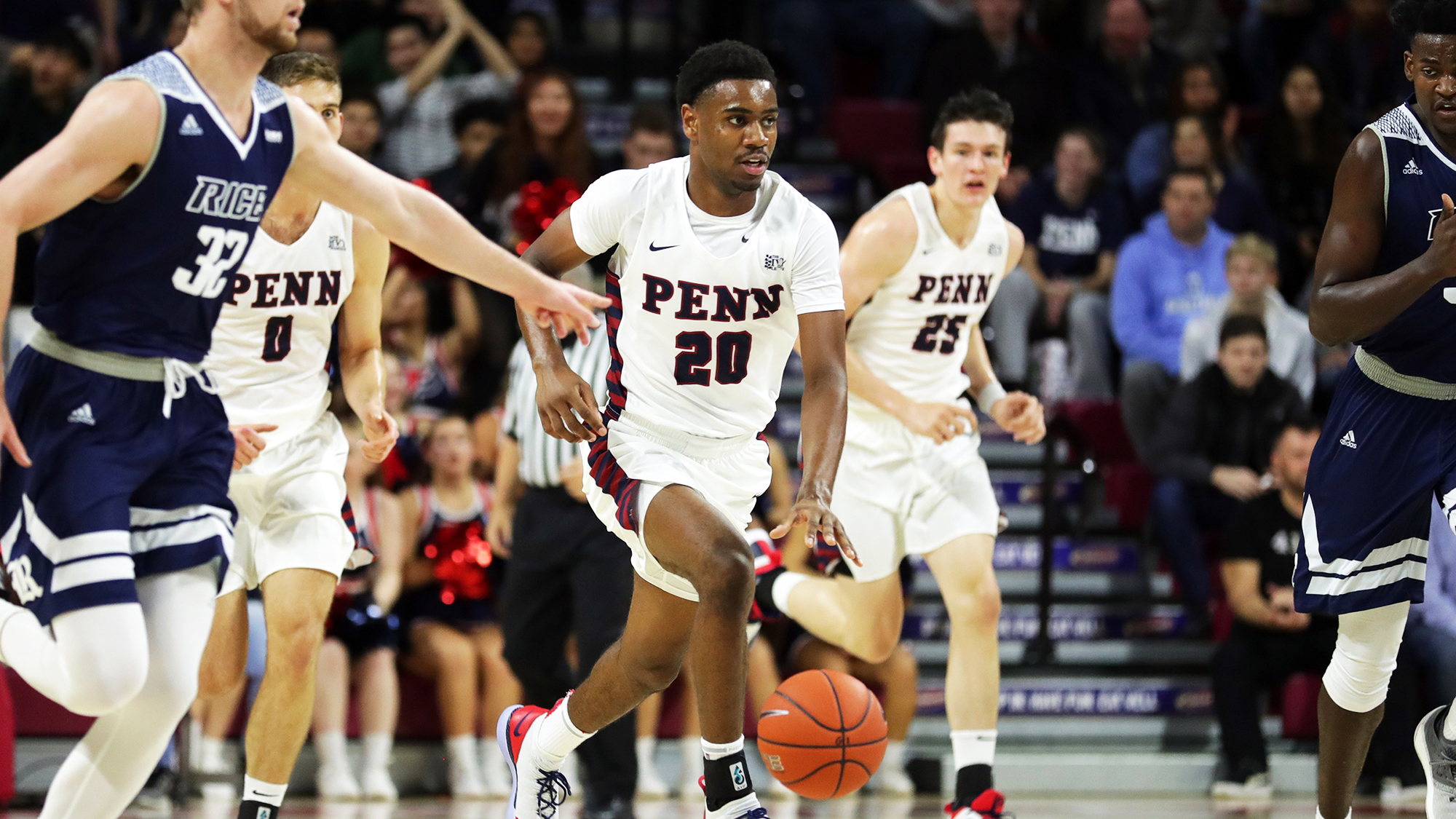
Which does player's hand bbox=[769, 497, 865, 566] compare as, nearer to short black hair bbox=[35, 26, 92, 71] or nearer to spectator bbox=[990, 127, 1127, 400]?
spectator bbox=[990, 127, 1127, 400]

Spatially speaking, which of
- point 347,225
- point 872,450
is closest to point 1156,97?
point 872,450

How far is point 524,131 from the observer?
31.4 ft

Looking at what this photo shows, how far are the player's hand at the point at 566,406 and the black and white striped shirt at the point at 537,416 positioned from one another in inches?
80.7

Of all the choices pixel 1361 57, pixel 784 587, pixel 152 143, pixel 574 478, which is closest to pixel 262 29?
pixel 152 143

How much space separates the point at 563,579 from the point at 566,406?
246 centimetres

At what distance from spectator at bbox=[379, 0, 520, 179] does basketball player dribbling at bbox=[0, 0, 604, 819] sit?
21.0ft

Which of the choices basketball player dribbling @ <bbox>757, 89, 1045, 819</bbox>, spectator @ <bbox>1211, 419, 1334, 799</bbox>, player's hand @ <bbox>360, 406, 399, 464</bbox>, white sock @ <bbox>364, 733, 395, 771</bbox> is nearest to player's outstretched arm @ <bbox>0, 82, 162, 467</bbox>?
player's hand @ <bbox>360, 406, 399, 464</bbox>

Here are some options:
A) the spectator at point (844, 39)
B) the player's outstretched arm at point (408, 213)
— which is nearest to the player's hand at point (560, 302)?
the player's outstretched arm at point (408, 213)

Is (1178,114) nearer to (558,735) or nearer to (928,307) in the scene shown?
(928,307)

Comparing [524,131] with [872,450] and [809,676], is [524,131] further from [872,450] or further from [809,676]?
[809,676]

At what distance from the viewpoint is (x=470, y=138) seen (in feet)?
32.8

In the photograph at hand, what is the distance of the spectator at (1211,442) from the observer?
28.7 feet

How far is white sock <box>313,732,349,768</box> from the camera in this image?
7.48 meters

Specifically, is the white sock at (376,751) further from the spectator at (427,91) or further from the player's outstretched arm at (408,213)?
the player's outstretched arm at (408,213)
